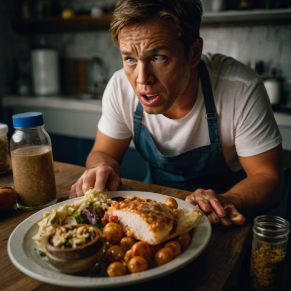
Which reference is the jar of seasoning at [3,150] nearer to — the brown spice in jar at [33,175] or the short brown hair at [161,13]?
the brown spice in jar at [33,175]

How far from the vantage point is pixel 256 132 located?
1344mm

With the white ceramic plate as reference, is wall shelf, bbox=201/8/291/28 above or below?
above

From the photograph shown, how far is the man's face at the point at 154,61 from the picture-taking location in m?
1.19

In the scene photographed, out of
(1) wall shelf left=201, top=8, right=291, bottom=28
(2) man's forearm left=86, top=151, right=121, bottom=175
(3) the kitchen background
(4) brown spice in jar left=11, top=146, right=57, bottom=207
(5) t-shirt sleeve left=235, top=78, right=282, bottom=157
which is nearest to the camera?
(4) brown spice in jar left=11, top=146, right=57, bottom=207

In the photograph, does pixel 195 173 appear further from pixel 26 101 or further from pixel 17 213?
pixel 26 101

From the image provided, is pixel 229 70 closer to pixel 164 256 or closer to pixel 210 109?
pixel 210 109

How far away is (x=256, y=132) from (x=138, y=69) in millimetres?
573

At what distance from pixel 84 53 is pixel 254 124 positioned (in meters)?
3.06

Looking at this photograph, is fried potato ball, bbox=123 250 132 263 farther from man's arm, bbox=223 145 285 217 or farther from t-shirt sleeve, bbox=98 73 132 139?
t-shirt sleeve, bbox=98 73 132 139

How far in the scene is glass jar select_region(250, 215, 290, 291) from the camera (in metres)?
0.78

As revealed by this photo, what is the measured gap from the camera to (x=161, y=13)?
1.19 metres

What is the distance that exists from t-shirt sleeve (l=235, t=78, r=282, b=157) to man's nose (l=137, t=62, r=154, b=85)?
448mm

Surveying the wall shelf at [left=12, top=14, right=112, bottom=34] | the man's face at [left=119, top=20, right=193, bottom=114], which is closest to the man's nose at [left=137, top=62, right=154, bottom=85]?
the man's face at [left=119, top=20, right=193, bottom=114]

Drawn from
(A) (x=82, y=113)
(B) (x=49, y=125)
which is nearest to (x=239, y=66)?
(A) (x=82, y=113)
